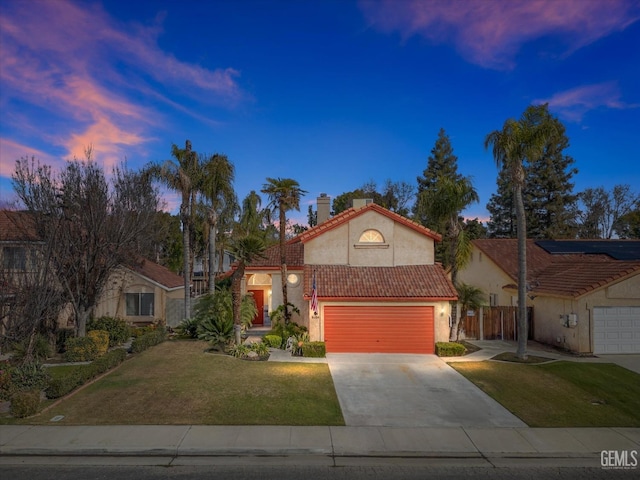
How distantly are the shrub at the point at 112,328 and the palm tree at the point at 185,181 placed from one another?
447cm

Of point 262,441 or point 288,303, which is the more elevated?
point 288,303

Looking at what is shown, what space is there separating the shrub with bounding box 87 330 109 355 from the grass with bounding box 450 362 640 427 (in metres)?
15.9

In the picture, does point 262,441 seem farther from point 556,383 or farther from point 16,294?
point 556,383

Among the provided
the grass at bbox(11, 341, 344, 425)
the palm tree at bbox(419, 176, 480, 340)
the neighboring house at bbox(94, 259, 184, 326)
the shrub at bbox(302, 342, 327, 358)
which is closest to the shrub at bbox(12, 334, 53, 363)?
the grass at bbox(11, 341, 344, 425)

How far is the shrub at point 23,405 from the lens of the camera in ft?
35.6

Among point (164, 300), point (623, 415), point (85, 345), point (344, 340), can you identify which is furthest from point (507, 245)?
point (85, 345)

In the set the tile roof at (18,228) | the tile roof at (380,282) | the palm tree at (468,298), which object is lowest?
the palm tree at (468,298)

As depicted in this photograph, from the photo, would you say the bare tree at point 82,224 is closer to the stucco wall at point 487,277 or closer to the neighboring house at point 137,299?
the neighboring house at point 137,299

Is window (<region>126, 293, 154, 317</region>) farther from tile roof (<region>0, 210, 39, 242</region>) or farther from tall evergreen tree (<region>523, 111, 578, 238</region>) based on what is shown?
tall evergreen tree (<region>523, 111, 578, 238</region>)

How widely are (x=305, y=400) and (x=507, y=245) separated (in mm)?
23348

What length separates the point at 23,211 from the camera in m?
19.4

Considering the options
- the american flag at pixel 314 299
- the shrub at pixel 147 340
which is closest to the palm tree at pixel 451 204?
the american flag at pixel 314 299

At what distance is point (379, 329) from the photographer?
1975 centimetres

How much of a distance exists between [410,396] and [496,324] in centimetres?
1182
